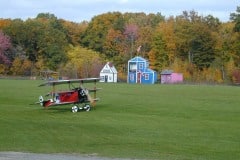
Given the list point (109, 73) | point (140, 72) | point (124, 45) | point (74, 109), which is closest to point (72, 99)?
point (74, 109)

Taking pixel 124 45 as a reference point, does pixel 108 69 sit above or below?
below

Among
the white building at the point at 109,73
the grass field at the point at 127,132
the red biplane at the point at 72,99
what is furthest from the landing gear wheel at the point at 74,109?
the white building at the point at 109,73

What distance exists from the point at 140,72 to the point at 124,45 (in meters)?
16.3

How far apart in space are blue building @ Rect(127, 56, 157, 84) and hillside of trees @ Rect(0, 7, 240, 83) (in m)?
4.76

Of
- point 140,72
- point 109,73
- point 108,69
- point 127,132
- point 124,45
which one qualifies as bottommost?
point 127,132

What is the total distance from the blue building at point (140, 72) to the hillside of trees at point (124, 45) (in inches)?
187

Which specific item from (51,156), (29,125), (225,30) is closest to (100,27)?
(225,30)

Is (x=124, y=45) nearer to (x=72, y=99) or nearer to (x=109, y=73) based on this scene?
(x=109, y=73)

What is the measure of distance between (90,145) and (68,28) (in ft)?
382

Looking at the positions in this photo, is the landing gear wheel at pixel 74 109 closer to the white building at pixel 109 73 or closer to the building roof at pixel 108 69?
the white building at pixel 109 73

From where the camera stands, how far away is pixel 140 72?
107000 mm

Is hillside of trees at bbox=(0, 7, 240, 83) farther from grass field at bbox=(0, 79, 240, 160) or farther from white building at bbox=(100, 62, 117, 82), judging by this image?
grass field at bbox=(0, 79, 240, 160)

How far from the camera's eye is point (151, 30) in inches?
4680

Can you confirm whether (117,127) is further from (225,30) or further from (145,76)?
(225,30)
